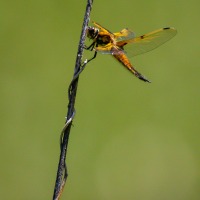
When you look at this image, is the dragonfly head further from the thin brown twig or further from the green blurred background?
the green blurred background

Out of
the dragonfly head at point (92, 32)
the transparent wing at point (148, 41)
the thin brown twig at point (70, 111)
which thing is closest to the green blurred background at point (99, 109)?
the transparent wing at point (148, 41)

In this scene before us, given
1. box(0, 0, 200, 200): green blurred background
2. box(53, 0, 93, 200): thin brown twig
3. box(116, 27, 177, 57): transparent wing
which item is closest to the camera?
box(53, 0, 93, 200): thin brown twig

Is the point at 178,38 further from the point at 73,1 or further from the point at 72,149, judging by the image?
the point at 72,149

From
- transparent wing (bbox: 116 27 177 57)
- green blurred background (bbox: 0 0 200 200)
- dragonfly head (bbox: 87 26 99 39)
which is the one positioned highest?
dragonfly head (bbox: 87 26 99 39)

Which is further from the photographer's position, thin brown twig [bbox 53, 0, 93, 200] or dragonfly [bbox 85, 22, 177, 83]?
dragonfly [bbox 85, 22, 177, 83]

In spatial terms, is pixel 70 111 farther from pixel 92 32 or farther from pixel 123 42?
pixel 123 42

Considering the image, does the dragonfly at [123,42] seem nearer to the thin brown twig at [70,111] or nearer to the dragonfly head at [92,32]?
the dragonfly head at [92,32]

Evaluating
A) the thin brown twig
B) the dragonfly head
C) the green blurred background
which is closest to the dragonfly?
the dragonfly head
